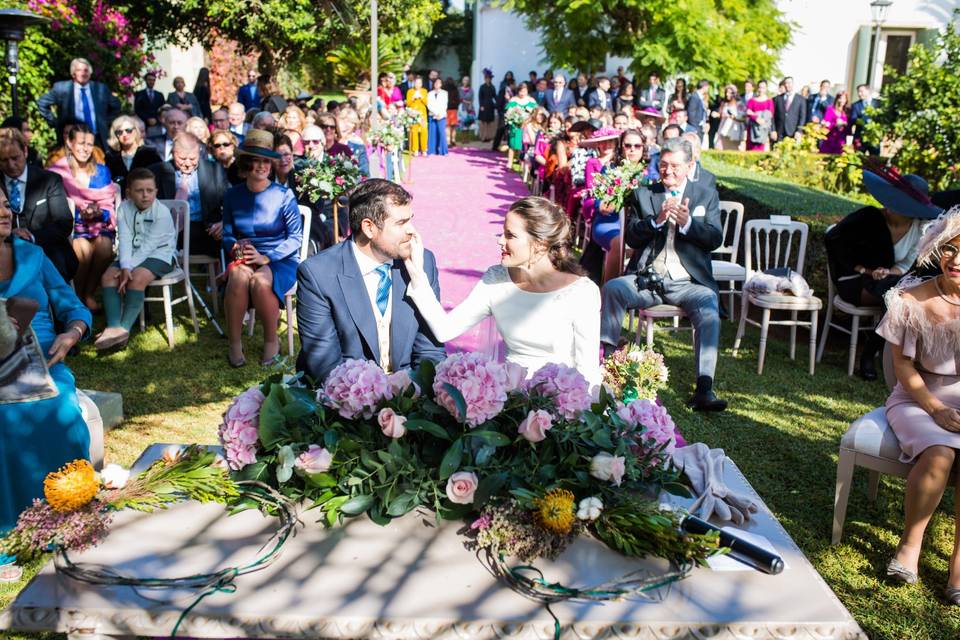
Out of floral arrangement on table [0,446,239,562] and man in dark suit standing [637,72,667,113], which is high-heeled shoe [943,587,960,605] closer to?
floral arrangement on table [0,446,239,562]

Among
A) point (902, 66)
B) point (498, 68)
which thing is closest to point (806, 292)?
point (902, 66)

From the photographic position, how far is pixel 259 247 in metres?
6.69

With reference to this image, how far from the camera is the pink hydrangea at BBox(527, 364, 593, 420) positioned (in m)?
2.74

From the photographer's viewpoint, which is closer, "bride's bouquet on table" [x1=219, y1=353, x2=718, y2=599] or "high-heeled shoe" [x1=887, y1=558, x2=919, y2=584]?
"bride's bouquet on table" [x1=219, y1=353, x2=718, y2=599]

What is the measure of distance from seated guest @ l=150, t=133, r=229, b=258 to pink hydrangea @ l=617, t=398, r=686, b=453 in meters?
5.54

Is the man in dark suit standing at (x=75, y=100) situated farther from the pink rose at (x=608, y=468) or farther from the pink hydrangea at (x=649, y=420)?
the pink rose at (x=608, y=468)

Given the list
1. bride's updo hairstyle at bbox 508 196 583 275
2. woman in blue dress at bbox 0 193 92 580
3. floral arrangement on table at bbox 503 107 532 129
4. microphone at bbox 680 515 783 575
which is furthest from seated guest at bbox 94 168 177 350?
floral arrangement on table at bbox 503 107 532 129

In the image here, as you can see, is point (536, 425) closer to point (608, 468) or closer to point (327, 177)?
point (608, 468)

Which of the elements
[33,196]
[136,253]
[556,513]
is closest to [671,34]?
[136,253]

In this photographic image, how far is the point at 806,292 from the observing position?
6.76m

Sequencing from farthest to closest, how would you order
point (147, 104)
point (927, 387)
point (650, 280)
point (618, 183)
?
point (147, 104)
point (618, 183)
point (650, 280)
point (927, 387)

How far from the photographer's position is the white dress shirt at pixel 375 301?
13.8 feet

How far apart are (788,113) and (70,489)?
20.1 m

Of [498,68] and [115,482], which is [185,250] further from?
[498,68]
